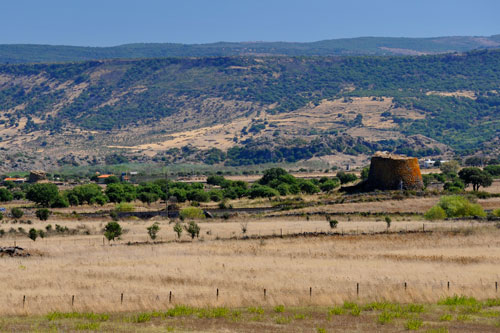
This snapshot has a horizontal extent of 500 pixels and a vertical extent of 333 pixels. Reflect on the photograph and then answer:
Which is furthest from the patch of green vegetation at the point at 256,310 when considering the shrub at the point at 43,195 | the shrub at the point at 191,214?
the shrub at the point at 43,195

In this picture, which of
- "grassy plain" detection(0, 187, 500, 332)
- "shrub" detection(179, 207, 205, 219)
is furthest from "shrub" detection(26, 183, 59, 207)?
"grassy plain" detection(0, 187, 500, 332)

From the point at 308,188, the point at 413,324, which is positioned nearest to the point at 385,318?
the point at 413,324

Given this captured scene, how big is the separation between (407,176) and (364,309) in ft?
175

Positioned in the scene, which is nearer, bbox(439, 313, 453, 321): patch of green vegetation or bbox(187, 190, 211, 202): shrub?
bbox(439, 313, 453, 321): patch of green vegetation

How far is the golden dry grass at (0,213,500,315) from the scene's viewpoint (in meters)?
32.2

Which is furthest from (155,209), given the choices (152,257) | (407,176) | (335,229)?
(152,257)

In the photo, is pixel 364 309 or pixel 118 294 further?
pixel 118 294

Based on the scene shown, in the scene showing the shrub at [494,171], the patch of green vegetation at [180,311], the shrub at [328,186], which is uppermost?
the patch of green vegetation at [180,311]

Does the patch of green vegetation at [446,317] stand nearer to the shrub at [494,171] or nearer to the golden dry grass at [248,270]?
the golden dry grass at [248,270]

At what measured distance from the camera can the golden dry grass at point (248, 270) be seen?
106ft

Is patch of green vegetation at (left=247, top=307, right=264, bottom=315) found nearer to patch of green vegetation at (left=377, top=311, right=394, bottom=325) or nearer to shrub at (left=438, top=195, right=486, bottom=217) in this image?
patch of green vegetation at (left=377, top=311, right=394, bottom=325)

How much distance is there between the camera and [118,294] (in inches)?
1308

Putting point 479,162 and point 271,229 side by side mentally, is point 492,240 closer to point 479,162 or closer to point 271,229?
point 271,229

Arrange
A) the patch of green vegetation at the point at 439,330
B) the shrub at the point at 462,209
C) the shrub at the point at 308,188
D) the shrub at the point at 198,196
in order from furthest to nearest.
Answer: the shrub at the point at 308,188 → the shrub at the point at 198,196 → the shrub at the point at 462,209 → the patch of green vegetation at the point at 439,330
